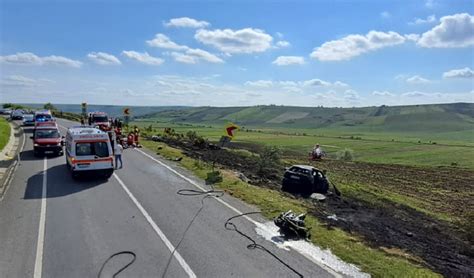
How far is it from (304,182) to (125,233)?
1064cm

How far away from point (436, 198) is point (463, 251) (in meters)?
13.1

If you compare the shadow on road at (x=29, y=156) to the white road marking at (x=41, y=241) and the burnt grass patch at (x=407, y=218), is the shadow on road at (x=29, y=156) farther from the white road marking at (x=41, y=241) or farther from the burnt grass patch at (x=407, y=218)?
the burnt grass patch at (x=407, y=218)

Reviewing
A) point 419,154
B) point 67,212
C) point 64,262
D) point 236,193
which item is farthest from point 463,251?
point 419,154

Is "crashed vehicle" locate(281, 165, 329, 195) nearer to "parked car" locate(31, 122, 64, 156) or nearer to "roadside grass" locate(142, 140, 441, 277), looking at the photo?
"roadside grass" locate(142, 140, 441, 277)

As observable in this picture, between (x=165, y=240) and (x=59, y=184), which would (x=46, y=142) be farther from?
(x=165, y=240)

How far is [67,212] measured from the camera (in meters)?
11.9

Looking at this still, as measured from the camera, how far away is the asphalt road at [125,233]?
26.7ft

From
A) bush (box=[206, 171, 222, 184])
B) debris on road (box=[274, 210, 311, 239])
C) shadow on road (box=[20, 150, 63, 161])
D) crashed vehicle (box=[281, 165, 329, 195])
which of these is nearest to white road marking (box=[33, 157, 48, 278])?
debris on road (box=[274, 210, 311, 239])

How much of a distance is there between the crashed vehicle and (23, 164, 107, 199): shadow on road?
902cm

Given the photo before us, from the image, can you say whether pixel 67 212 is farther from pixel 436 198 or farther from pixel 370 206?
pixel 436 198

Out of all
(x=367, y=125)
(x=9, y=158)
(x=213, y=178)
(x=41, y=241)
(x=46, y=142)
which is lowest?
(x=367, y=125)

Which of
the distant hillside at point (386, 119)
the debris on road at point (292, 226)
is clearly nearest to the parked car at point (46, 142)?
the debris on road at point (292, 226)

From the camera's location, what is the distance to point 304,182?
60.8 ft

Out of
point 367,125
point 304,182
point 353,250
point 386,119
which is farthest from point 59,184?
point 386,119
